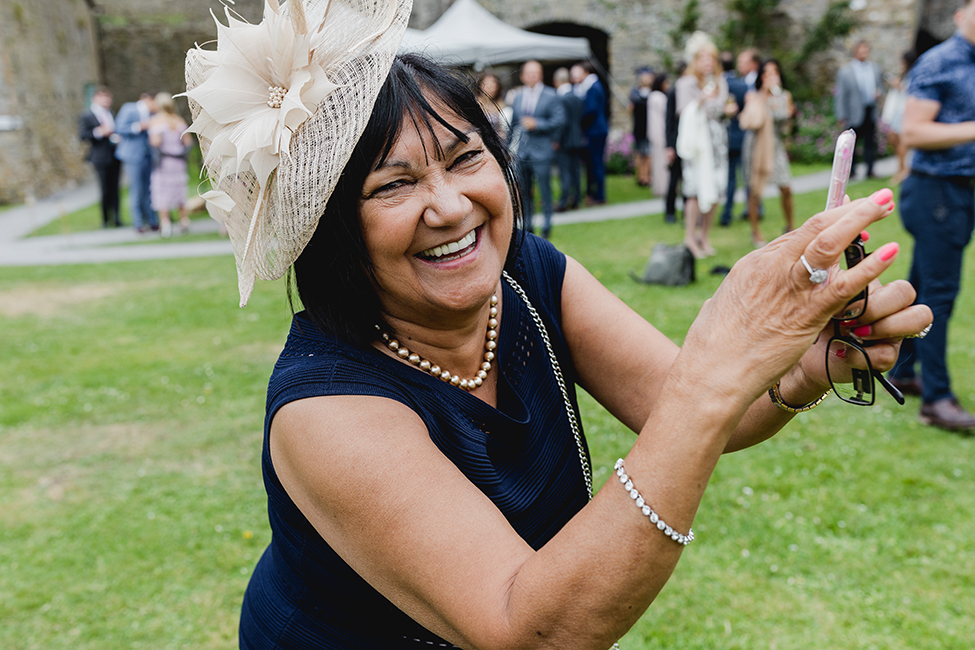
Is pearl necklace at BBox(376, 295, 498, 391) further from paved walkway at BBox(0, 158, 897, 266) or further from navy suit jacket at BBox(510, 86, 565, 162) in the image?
paved walkway at BBox(0, 158, 897, 266)

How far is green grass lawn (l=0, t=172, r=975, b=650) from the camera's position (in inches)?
119

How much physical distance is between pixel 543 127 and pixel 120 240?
7130 mm

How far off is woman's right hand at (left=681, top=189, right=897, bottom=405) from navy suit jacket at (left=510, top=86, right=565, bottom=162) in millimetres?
10025

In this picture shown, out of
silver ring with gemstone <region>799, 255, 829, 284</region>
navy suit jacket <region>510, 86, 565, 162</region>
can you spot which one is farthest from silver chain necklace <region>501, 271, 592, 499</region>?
navy suit jacket <region>510, 86, 565, 162</region>

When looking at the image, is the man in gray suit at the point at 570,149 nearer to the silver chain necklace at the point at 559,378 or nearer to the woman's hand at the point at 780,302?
the silver chain necklace at the point at 559,378

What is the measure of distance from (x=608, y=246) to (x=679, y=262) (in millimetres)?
2327

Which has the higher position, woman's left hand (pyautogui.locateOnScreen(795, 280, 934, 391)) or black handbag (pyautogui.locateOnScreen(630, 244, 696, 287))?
woman's left hand (pyautogui.locateOnScreen(795, 280, 934, 391))

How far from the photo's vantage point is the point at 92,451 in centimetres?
474

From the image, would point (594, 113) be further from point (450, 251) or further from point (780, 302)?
point (780, 302)

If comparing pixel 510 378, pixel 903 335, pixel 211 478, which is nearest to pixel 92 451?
pixel 211 478

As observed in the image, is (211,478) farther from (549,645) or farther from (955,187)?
(955,187)

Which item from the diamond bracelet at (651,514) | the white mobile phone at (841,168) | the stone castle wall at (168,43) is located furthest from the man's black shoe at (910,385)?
the stone castle wall at (168,43)

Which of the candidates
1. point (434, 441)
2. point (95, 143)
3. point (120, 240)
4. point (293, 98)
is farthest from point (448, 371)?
point (95, 143)

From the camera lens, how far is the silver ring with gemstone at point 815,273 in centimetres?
110
